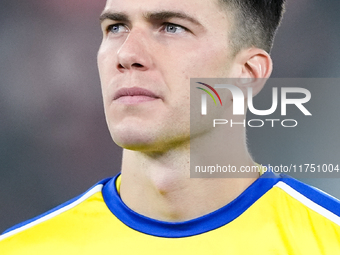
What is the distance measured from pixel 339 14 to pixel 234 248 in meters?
2.97

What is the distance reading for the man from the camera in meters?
2.00

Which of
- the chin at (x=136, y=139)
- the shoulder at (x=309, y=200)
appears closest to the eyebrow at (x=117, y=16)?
the chin at (x=136, y=139)

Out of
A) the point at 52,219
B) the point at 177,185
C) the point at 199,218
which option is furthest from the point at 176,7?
the point at 52,219

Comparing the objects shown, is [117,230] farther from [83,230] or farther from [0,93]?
[0,93]

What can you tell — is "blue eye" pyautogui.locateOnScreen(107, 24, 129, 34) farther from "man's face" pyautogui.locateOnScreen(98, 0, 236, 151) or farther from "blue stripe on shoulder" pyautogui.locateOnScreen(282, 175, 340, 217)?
"blue stripe on shoulder" pyautogui.locateOnScreen(282, 175, 340, 217)

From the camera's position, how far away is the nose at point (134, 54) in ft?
→ 6.44

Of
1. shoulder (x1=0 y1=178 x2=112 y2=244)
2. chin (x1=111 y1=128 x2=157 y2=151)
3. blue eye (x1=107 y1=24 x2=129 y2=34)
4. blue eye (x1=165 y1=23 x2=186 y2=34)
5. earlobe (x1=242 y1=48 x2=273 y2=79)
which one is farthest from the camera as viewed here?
shoulder (x1=0 y1=178 x2=112 y2=244)

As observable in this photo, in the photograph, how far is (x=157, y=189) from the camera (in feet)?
A: 7.05

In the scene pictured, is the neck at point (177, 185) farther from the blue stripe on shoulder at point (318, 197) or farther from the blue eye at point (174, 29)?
the blue eye at point (174, 29)

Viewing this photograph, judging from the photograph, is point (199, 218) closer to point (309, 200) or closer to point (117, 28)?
point (309, 200)

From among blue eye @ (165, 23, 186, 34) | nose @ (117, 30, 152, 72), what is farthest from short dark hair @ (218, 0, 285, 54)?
nose @ (117, 30, 152, 72)

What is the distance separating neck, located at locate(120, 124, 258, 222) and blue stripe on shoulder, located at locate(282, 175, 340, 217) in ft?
0.68

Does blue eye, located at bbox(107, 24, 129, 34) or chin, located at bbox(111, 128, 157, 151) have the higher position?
blue eye, located at bbox(107, 24, 129, 34)

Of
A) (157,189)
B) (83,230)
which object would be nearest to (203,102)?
(157,189)
